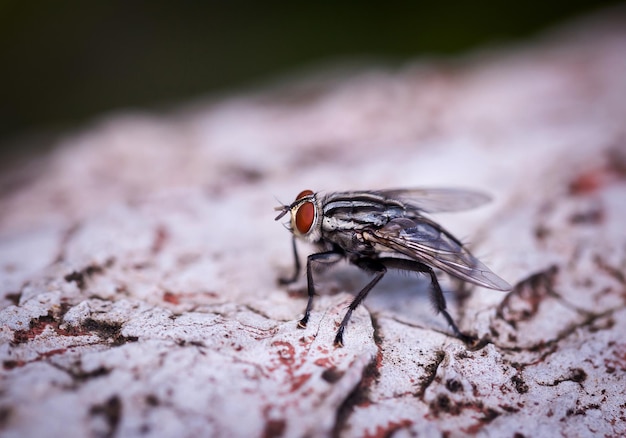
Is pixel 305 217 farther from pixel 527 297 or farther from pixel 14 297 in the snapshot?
pixel 14 297

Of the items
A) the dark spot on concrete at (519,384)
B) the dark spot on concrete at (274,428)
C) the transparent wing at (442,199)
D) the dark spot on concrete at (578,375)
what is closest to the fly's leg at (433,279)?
the dark spot on concrete at (519,384)

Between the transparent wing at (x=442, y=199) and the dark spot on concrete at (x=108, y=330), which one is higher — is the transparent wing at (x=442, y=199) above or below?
above

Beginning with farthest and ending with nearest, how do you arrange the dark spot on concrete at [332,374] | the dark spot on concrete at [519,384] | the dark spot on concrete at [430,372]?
the dark spot on concrete at [519,384] → the dark spot on concrete at [430,372] → the dark spot on concrete at [332,374]

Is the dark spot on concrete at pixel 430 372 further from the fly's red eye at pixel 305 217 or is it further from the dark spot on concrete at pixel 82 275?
the dark spot on concrete at pixel 82 275

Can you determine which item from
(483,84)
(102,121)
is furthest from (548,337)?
(102,121)

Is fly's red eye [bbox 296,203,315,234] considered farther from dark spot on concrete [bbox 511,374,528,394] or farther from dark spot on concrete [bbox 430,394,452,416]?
dark spot on concrete [bbox 511,374,528,394]

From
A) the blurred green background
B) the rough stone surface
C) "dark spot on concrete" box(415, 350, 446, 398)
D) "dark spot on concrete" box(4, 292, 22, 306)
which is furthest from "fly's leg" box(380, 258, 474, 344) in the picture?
the blurred green background
